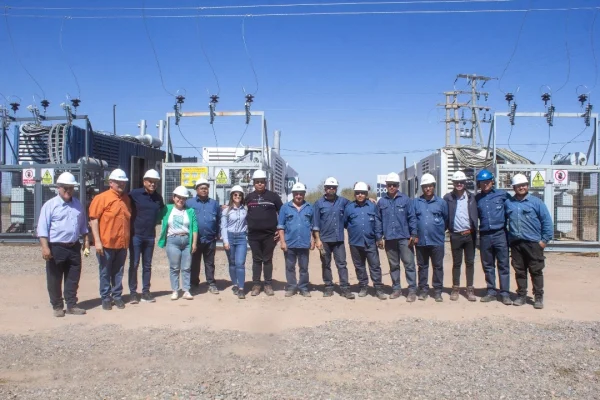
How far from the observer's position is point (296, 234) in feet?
25.7

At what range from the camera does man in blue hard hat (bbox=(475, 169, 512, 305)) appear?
755 cm

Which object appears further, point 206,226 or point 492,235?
point 206,226

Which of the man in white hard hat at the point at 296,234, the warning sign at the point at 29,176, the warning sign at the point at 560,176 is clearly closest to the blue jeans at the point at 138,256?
the man in white hard hat at the point at 296,234

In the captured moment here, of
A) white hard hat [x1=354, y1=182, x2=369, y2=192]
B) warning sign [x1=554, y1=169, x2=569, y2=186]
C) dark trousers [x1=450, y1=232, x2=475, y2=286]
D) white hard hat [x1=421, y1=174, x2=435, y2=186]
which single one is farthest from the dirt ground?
warning sign [x1=554, y1=169, x2=569, y2=186]

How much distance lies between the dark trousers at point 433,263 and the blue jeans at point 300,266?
65.5 inches

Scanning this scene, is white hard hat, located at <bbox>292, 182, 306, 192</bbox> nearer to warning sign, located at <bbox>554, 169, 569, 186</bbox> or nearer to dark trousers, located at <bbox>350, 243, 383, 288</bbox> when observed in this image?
dark trousers, located at <bbox>350, 243, 383, 288</bbox>

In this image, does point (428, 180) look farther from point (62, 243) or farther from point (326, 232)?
point (62, 243)

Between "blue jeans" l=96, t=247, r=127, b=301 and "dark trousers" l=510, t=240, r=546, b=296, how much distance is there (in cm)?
546

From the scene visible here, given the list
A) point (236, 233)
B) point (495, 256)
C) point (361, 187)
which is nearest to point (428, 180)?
point (361, 187)

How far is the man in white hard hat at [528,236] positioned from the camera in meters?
7.30

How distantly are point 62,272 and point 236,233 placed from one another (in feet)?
7.90

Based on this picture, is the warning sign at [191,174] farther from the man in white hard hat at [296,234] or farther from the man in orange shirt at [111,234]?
the man in orange shirt at [111,234]

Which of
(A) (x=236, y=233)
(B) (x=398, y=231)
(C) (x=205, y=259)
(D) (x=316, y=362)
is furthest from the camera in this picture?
(C) (x=205, y=259)

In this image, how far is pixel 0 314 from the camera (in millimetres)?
6809
